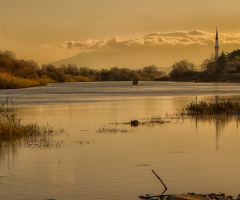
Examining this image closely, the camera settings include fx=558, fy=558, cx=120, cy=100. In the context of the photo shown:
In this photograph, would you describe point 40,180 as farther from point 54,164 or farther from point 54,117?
point 54,117

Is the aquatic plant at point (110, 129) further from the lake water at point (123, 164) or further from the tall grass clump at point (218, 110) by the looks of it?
the tall grass clump at point (218, 110)

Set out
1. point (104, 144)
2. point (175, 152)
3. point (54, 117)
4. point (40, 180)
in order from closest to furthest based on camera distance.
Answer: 1. point (40, 180)
2. point (175, 152)
3. point (104, 144)
4. point (54, 117)

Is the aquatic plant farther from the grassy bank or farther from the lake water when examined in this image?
the grassy bank

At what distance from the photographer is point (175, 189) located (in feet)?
49.5

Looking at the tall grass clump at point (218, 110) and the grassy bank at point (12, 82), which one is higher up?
the grassy bank at point (12, 82)

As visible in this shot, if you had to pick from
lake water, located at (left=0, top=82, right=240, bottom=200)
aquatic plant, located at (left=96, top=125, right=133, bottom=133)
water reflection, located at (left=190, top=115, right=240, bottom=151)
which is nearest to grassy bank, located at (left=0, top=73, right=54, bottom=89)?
water reflection, located at (left=190, top=115, right=240, bottom=151)

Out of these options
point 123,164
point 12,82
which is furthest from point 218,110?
point 12,82

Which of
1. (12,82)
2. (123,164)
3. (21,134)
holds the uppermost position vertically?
(12,82)

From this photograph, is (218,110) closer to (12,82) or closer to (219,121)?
(219,121)

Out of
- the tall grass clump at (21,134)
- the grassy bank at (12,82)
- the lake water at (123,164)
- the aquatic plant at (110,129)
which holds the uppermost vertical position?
the grassy bank at (12,82)

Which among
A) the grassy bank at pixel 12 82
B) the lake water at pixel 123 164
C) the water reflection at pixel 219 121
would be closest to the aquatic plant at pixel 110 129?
the lake water at pixel 123 164

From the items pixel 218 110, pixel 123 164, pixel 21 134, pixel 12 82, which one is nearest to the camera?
pixel 123 164

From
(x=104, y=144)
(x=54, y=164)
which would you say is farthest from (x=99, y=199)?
(x=104, y=144)

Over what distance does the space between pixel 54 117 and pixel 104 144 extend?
16.1 meters
